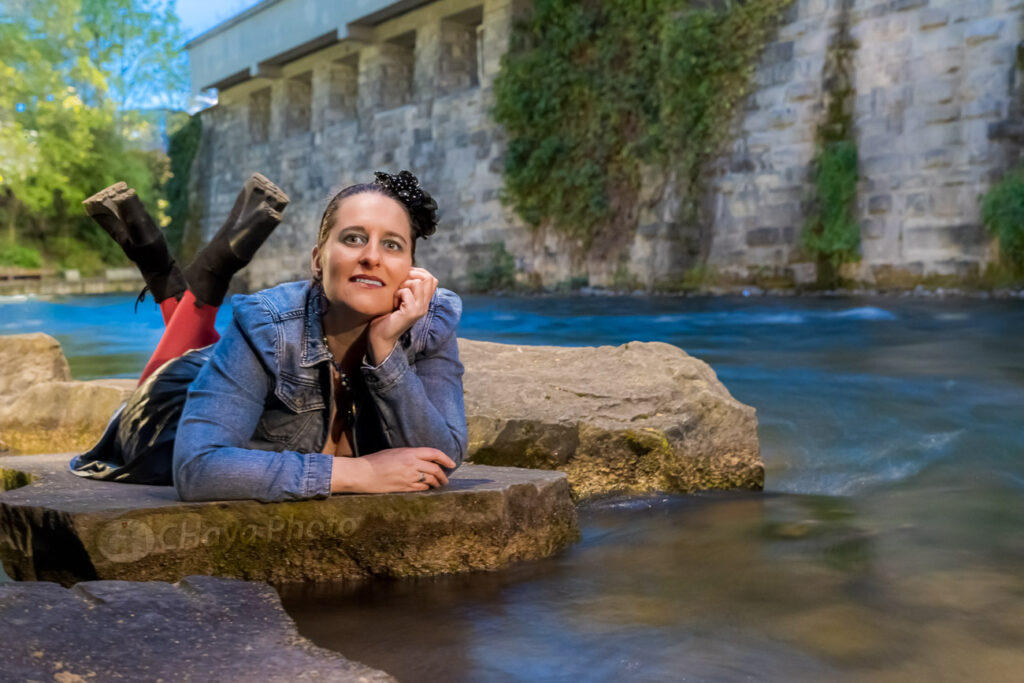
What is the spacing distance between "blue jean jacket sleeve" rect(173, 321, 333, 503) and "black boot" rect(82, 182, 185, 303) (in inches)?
56.8

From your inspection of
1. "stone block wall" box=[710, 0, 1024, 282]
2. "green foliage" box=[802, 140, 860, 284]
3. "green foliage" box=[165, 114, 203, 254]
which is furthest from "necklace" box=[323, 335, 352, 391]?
"green foliage" box=[165, 114, 203, 254]

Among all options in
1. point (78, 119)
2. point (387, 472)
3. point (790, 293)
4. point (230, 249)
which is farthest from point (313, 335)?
point (78, 119)

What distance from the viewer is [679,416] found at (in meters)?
3.66

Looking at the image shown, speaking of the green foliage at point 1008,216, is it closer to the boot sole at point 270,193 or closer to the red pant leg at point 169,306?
the boot sole at point 270,193

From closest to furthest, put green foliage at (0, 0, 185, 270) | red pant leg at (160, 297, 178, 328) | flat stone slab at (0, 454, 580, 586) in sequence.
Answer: flat stone slab at (0, 454, 580, 586)
red pant leg at (160, 297, 178, 328)
green foliage at (0, 0, 185, 270)

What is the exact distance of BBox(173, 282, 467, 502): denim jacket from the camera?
2.36m

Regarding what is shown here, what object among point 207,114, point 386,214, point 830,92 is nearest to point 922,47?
point 830,92

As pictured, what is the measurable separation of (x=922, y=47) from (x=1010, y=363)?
456 centimetres

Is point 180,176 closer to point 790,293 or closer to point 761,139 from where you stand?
point 761,139

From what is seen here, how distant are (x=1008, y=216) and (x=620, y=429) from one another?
7134 millimetres

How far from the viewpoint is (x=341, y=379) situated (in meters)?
2.52

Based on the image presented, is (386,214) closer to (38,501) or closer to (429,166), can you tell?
(38,501)

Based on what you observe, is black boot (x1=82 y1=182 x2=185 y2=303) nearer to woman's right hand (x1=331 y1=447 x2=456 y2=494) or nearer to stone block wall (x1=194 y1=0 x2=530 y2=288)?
woman's right hand (x1=331 y1=447 x2=456 y2=494)

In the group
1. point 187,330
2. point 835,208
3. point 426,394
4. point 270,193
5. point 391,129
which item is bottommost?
Answer: point 426,394
